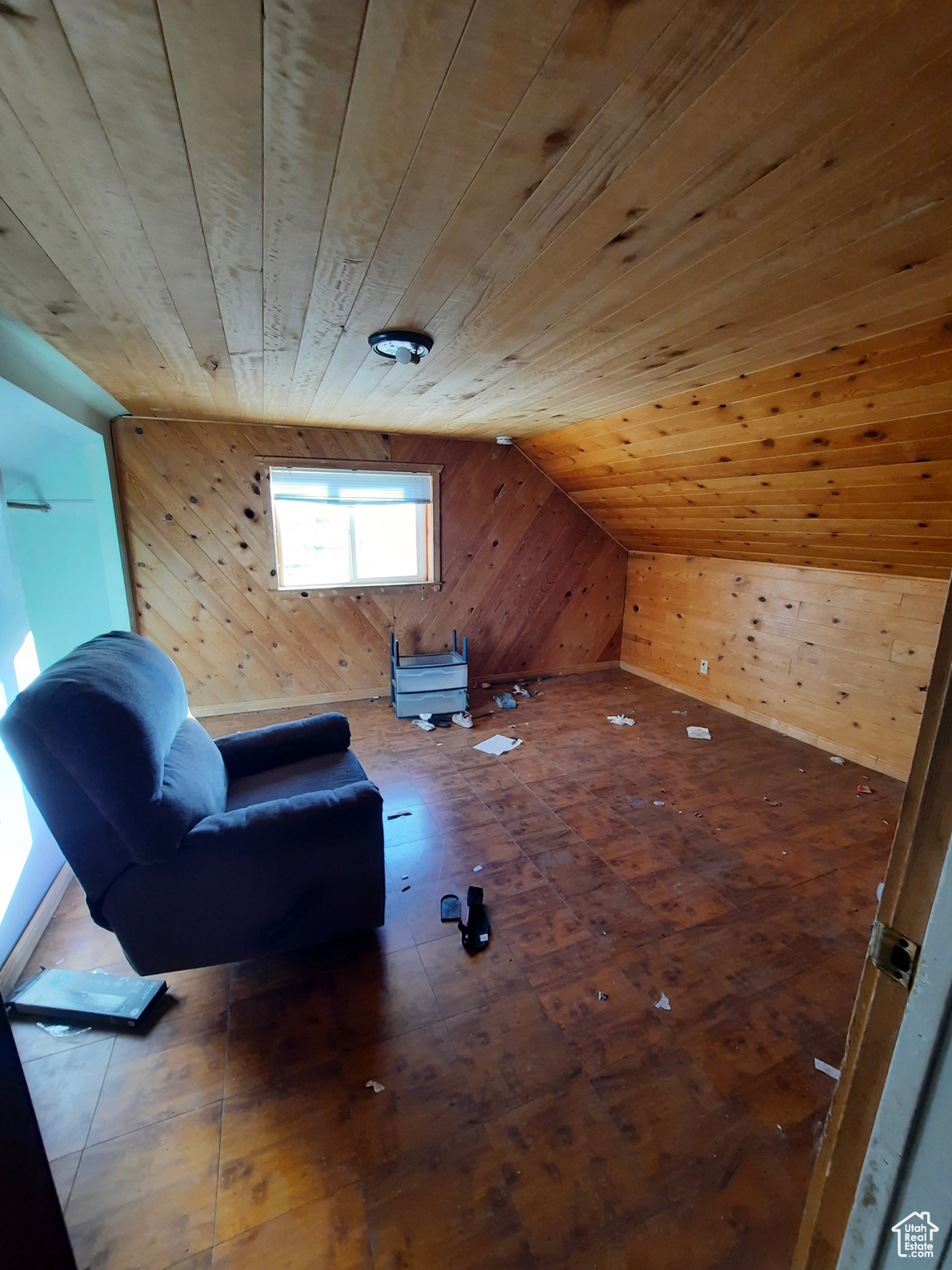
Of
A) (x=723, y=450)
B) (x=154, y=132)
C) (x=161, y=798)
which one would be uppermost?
(x=154, y=132)

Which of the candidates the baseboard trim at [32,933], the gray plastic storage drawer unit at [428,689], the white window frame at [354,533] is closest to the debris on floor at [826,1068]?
the baseboard trim at [32,933]

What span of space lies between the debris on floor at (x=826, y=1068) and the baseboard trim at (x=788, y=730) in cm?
149

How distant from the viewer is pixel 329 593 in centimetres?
395

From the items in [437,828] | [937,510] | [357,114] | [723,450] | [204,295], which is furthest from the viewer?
[723,450]

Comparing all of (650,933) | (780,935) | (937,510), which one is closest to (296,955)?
(650,933)

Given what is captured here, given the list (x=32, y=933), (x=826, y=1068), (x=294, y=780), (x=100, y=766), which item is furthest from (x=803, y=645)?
(x=32, y=933)

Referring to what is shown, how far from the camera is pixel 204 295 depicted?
4.96 ft

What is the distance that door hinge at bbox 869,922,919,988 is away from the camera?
57 cm

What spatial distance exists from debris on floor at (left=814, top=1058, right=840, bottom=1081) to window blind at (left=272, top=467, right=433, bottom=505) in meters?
3.76

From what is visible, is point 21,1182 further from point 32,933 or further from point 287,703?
point 287,703

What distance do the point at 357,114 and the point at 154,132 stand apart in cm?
37

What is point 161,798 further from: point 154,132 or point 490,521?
point 490,521

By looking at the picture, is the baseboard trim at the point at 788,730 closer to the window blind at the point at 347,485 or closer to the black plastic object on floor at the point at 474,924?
the black plastic object on floor at the point at 474,924

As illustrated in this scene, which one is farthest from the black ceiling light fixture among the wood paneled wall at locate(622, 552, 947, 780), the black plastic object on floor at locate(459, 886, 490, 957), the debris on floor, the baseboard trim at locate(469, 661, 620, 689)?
the baseboard trim at locate(469, 661, 620, 689)
